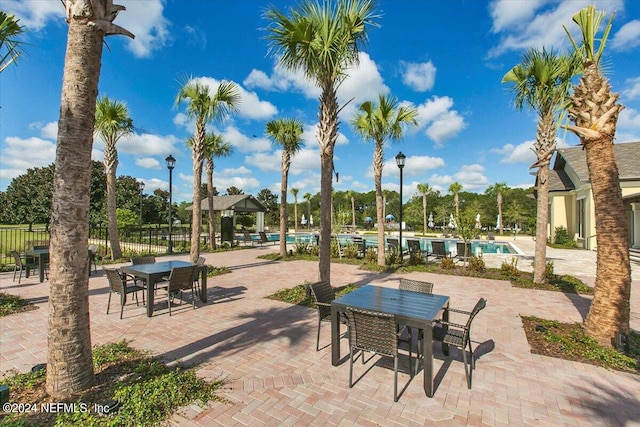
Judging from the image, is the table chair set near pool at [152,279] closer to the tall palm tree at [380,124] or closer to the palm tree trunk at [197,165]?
the palm tree trunk at [197,165]

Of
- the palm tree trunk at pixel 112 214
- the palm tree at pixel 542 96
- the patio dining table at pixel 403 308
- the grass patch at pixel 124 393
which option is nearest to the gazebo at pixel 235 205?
the palm tree trunk at pixel 112 214

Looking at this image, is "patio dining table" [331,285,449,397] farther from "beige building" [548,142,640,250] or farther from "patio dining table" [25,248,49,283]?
"beige building" [548,142,640,250]

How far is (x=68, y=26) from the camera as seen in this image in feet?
10.2

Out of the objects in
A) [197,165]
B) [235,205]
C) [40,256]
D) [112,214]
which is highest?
[197,165]

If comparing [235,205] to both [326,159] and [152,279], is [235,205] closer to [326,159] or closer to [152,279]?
[326,159]

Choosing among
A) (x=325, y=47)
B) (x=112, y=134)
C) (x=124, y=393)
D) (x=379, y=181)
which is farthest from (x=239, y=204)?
(x=124, y=393)

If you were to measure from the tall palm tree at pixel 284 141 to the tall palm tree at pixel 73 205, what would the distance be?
467 inches

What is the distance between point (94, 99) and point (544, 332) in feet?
24.2

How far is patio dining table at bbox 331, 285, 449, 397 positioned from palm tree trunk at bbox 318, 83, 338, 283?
8.39ft

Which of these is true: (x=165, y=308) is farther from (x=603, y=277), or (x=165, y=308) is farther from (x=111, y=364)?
(x=603, y=277)

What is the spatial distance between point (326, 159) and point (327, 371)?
16.2 ft

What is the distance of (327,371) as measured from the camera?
12.8 feet

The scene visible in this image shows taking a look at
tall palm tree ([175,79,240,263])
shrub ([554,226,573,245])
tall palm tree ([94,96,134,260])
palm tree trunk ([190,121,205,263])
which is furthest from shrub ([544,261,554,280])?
tall palm tree ([94,96,134,260])

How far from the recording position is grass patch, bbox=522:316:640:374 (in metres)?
4.11
